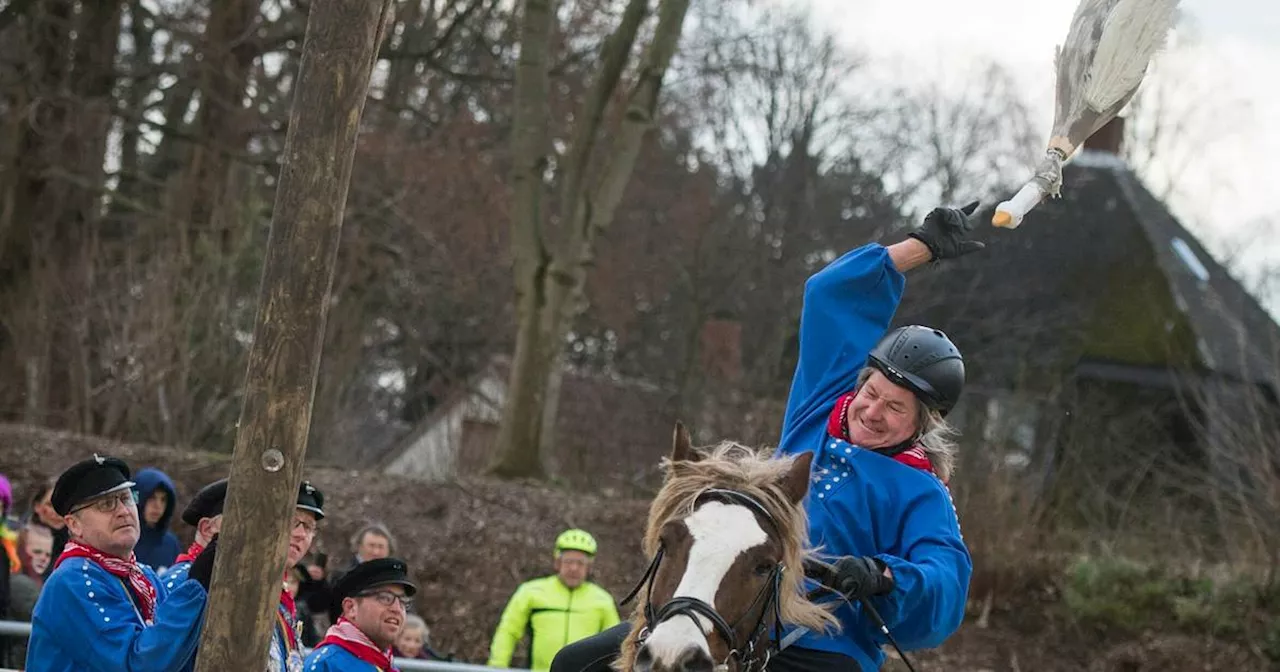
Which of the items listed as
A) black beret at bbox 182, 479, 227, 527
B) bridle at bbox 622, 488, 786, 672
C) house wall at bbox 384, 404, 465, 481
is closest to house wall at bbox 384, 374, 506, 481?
house wall at bbox 384, 404, 465, 481

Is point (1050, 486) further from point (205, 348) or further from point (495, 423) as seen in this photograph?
point (205, 348)

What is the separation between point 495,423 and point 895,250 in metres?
17.8

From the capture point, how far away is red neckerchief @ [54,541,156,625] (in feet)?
17.1

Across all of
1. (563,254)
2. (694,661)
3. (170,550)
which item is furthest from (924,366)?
(563,254)

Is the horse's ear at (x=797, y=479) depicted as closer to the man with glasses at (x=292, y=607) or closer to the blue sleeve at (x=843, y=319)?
the blue sleeve at (x=843, y=319)

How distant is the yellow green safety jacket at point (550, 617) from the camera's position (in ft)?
36.4

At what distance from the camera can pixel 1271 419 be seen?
17.6m

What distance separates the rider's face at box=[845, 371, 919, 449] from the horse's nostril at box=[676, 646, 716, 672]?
4.42 feet

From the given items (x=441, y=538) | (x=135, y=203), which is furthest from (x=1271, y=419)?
(x=135, y=203)

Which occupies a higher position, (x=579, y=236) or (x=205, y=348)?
(x=579, y=236)

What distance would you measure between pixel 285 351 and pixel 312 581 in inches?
202

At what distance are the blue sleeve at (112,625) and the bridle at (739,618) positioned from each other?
1411 mm

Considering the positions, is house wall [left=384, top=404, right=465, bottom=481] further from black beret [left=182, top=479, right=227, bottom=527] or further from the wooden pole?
the wooden pole

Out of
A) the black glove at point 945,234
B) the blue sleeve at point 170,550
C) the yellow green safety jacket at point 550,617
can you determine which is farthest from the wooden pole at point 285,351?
the yellow green safety jacket at point 550,617
